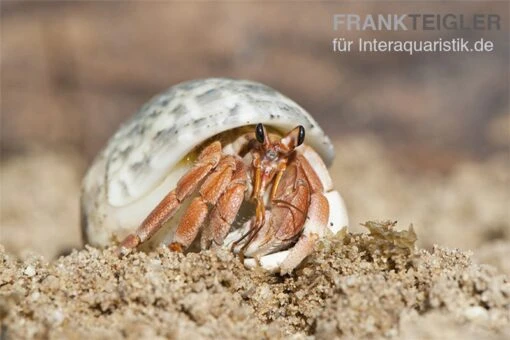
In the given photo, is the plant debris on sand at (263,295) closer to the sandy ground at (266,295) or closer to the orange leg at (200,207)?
the sandy ground at (266,295)

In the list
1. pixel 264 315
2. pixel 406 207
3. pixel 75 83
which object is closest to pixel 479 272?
pixel 264 315

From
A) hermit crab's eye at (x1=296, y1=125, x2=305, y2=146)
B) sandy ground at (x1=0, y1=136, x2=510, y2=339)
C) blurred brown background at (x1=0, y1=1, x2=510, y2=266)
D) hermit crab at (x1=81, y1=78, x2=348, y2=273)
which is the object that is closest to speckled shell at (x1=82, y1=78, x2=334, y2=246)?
hermit crab at (x1=81, y1=78, x2=348, y2=273)

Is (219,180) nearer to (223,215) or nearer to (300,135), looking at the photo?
(223,215)

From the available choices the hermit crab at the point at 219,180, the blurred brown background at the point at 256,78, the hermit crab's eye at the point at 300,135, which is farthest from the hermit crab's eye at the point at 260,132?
the blurred brown background at the point at 256,78

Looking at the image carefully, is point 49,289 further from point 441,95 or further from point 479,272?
point 441,95

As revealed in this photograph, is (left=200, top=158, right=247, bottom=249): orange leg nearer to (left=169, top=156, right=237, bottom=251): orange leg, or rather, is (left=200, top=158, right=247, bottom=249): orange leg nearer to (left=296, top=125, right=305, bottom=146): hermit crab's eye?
(left=169, top=156, right=237, bottom=251): orange leg
